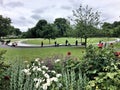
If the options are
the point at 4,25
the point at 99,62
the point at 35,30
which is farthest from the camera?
Answer: the point at 35,30

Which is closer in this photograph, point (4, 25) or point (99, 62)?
point (99, 62)

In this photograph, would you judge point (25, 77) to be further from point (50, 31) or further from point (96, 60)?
point (50, 31)

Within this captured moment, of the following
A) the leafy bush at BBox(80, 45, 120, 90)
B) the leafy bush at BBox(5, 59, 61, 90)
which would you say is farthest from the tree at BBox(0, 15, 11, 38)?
the leafy bush at BBox(80, 45, 120, 90)

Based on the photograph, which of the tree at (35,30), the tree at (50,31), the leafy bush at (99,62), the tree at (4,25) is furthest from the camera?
the tree at (35,30)

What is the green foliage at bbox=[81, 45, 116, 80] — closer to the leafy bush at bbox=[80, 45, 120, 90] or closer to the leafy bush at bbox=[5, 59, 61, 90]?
the leafy bush at bbox=[80, 45, 120, 90]

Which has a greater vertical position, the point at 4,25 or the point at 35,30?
the point at 4,25

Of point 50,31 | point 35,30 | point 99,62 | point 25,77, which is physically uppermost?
point 35,30

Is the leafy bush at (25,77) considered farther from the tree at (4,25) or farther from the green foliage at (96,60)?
the tree at (4,25)

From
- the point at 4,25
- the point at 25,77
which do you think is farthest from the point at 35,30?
the point at 25,77

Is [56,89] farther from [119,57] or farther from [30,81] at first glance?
[119,57]

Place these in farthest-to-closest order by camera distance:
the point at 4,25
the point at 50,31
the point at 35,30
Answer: the point at 35,30, the point at 4,25, the point at 50,31

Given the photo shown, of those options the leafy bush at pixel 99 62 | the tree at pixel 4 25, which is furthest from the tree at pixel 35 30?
the leafy bush at pixel 99 62

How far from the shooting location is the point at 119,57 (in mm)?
7184

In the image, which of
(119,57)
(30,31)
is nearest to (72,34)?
(119,57)
